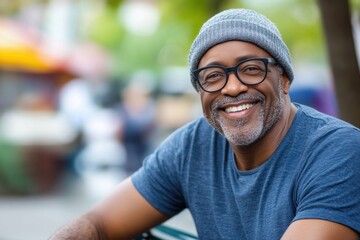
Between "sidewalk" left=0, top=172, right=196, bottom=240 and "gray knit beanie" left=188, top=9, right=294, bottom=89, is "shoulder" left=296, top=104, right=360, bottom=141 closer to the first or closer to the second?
"gray knit beanie" left=188, top=9, right=294, bottom=89

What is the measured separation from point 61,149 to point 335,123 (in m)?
10.0

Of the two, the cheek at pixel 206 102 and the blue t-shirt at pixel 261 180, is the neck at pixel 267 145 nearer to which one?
the blue t-shirt at pixel 261 180

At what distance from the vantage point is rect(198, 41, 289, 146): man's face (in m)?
2.79

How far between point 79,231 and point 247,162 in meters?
0.78

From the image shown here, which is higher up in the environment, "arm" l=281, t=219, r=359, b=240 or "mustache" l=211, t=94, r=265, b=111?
"mustache" l=211, t=94, r=265, b=111

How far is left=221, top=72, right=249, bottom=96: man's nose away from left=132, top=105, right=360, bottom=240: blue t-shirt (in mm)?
231

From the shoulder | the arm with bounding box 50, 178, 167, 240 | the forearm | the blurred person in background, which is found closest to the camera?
the shoulder

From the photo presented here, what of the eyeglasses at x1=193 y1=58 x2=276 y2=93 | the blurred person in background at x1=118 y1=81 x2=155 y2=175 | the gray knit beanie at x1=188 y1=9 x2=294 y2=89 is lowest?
the eyeglasses at x1=193 y1=58 x2=276 y2=93

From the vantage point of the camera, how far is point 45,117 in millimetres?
13102

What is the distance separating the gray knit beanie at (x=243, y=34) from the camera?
9.11 ft

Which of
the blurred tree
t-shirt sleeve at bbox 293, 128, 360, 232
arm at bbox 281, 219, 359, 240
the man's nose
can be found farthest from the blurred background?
arm at bbox 281, 219, 359, 240

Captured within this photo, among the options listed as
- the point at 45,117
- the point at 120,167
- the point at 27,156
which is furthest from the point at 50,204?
the point at 120,167

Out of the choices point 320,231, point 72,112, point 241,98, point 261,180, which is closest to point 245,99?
point 241,98

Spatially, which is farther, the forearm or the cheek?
the forearm
